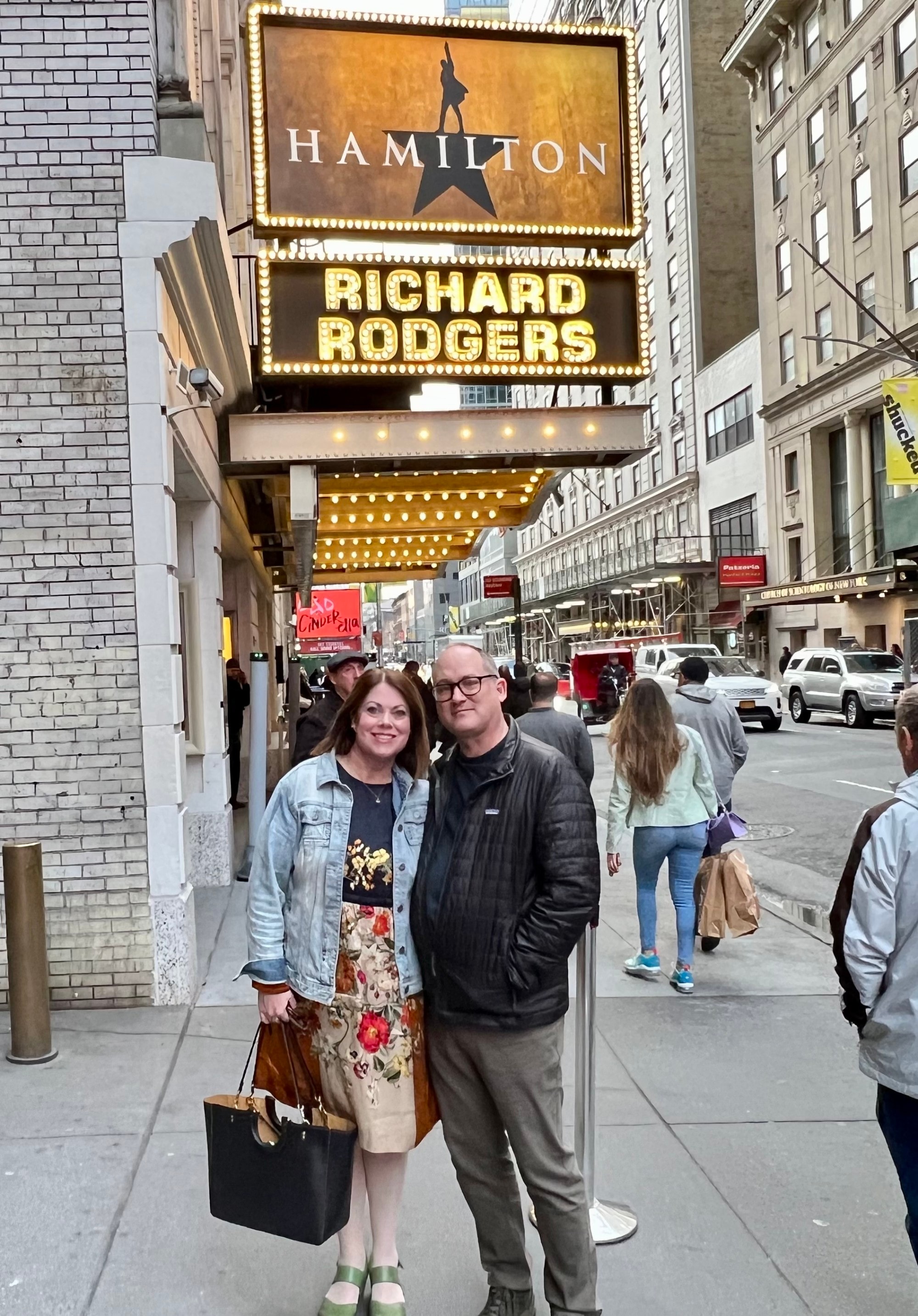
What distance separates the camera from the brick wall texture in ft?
19.6

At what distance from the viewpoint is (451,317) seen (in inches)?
398

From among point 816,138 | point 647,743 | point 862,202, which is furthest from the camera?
point 816,138

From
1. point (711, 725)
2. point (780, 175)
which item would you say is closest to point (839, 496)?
point (780, 175)

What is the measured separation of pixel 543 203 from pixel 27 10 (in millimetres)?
5507

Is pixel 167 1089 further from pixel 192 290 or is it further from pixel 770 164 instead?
pixel 770 164

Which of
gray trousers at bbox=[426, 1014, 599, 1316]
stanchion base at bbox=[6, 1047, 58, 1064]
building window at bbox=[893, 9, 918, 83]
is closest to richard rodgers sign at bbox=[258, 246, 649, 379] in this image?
stanchion base at bbox=[6, 1047, 58, 1064]

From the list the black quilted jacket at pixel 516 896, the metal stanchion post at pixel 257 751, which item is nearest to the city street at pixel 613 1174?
the black quilted jacket at pixel 516 896

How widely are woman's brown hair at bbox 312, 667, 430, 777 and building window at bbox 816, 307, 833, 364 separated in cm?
3809

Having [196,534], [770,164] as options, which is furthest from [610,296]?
[770,164]

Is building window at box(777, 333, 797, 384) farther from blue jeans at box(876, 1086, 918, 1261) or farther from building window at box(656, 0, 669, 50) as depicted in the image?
blue jeans at box(876, 1086, 918, 1261)

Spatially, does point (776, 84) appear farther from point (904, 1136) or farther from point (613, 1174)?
point (904, 1136)

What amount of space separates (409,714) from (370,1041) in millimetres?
903

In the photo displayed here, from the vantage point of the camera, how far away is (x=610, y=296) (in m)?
10.6

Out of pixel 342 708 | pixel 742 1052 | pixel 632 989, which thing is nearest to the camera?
pixel 342 708
